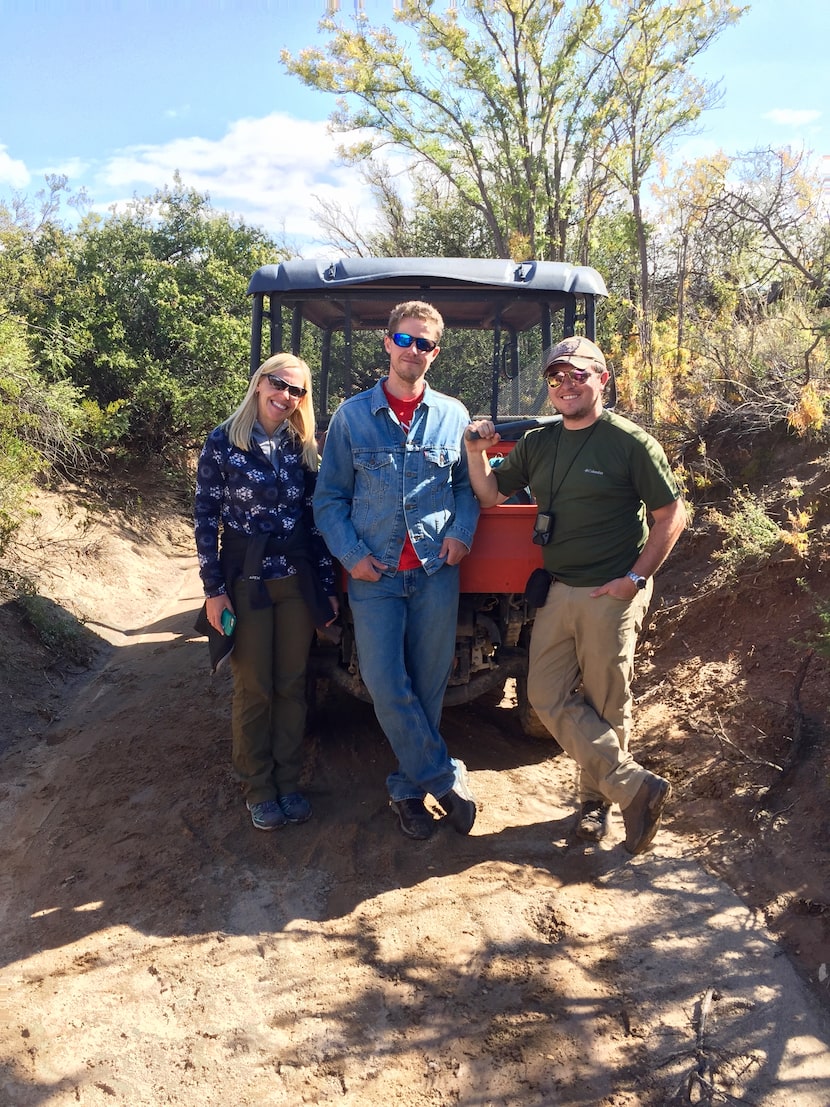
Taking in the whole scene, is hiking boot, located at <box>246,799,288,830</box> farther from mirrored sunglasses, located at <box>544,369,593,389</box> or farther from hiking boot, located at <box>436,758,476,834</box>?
mirrored sunglasses, located at <box>544,369,593,389</box>

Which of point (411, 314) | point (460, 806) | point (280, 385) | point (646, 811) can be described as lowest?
point (460, 806)

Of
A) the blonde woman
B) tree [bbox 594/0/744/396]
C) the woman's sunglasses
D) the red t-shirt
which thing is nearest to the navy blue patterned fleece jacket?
the blonde woman

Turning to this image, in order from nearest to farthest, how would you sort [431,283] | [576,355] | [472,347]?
[576,355]
[431,283]
[472,347]

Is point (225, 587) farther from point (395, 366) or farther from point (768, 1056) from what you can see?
point (768, 1056)

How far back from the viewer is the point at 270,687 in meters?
3.83

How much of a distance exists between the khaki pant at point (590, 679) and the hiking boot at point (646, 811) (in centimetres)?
3

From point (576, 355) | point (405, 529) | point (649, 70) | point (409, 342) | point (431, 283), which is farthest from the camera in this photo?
point (649, 70)

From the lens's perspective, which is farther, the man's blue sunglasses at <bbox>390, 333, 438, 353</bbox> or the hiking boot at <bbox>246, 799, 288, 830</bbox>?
the hiking boot at <bbox>246, 799, 288, 830</bbox>

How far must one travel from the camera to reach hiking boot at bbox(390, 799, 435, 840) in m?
3.72

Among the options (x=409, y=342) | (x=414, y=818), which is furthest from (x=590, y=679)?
(x=409, y=342)

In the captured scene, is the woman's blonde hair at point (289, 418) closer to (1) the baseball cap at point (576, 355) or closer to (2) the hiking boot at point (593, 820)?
(1) the baseball cap at point (576, 355)

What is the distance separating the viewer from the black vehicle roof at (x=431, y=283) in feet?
14.9

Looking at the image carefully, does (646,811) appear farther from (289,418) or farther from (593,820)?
(289,418)

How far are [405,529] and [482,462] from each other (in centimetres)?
43
